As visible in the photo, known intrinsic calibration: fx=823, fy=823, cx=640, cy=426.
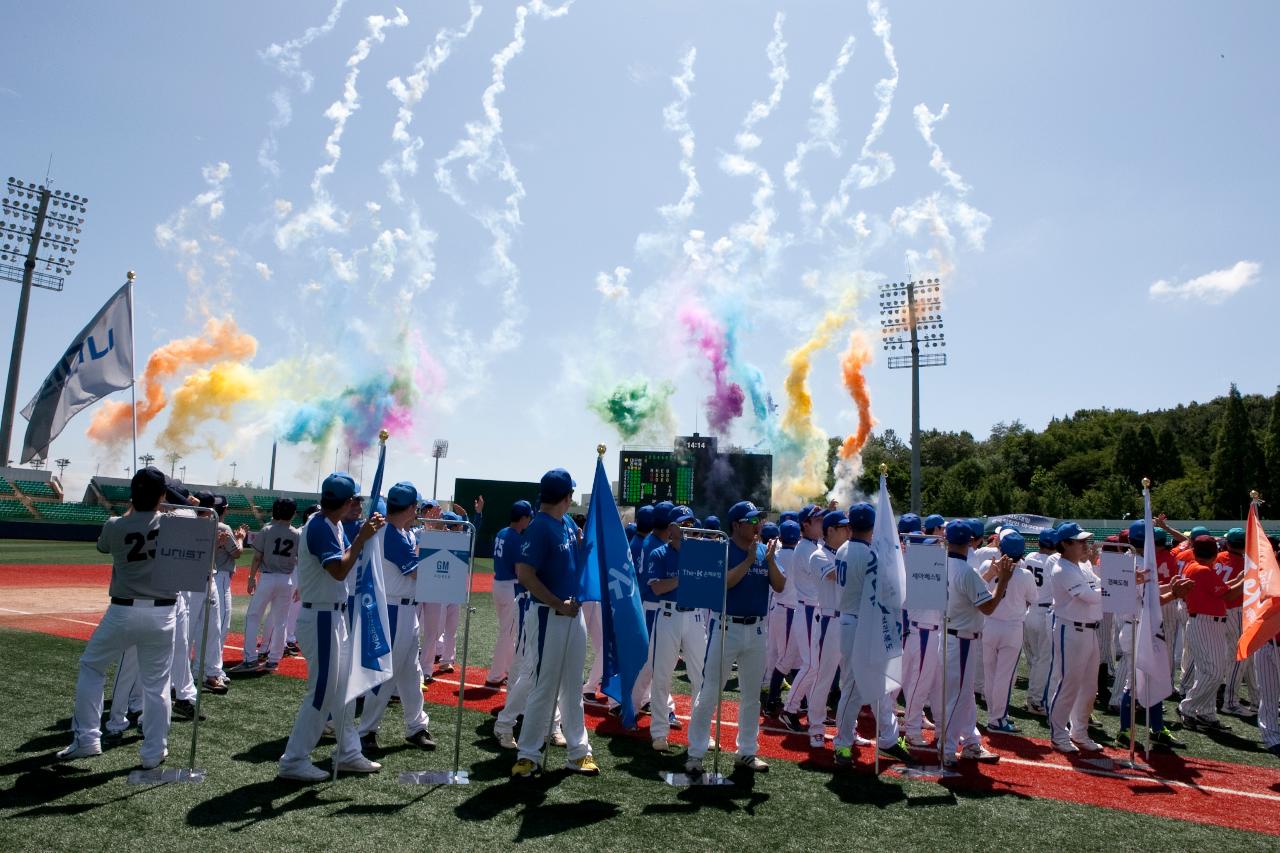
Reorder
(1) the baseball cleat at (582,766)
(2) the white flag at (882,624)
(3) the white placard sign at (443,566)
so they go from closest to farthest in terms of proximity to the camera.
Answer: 1. (1) the baseball cleat at (582,766)
2. (3) the white placard sign at (443,566)
3. (2) the white flag at (882,624)

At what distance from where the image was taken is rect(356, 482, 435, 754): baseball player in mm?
7398

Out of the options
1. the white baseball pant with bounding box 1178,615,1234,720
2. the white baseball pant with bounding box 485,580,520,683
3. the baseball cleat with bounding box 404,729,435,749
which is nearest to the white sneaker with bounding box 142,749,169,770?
the baseball cleat with bounding box 404,729,435,749

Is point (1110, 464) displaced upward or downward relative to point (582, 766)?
upward

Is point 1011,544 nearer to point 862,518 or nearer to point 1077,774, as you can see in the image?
point 862,518

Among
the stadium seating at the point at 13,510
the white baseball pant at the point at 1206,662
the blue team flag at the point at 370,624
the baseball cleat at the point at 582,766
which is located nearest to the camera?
the blue team flag at the point at 370,624

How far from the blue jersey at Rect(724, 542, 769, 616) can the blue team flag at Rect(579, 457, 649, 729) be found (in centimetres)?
81

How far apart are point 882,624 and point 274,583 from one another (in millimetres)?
7774

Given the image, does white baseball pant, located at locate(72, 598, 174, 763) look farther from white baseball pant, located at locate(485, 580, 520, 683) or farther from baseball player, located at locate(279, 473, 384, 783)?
white baseball pant, located at locate(485, 580, 520, 683)

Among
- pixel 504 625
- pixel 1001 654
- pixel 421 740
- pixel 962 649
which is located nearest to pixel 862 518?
pixel 962 649

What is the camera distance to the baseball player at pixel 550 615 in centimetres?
653

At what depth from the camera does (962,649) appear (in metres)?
7.78

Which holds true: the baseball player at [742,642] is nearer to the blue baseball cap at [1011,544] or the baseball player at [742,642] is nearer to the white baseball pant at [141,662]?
the blue baseball cap at [1011,544]

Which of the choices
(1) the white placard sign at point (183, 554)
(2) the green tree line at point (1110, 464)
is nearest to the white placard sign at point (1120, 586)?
(1) the white placard sign at point (183, 554)

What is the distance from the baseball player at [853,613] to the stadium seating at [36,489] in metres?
51.2
